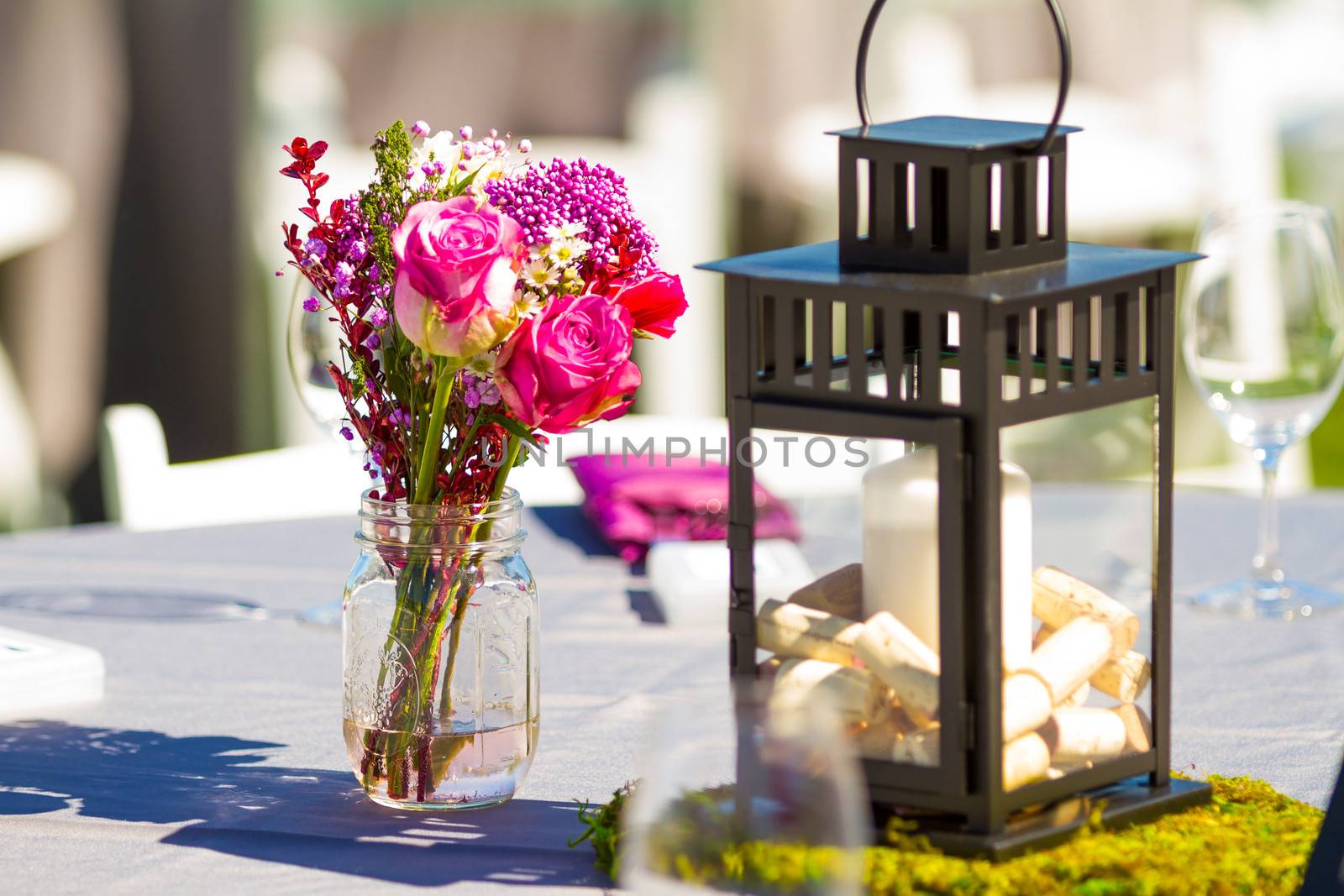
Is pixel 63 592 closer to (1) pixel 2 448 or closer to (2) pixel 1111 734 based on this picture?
(2) pixel 1111 734

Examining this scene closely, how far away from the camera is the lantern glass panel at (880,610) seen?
34.6 inches

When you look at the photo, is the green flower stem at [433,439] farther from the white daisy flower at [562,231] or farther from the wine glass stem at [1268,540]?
the wine glass stem at [1268,540]

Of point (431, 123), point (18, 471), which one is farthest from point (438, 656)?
point (431, 123)

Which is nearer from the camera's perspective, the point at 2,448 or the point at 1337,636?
the point at 1337,636

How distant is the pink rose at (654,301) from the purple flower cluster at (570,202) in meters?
0.02

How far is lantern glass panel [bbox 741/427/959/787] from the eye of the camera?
0.88m

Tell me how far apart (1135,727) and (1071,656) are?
7 cm

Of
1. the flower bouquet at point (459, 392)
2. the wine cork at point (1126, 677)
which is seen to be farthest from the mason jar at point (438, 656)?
the wine cork at point (1126, 677)

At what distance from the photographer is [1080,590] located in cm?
93

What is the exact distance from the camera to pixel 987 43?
5.06 metres

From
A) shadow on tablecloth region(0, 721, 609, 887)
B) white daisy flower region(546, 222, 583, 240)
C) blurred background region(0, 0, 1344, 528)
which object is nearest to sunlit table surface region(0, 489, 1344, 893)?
shadow on tablecloth region(0, 721, 609, 887)

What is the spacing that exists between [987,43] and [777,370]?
14.4ft

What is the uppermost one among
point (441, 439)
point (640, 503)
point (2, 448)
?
point (441, 439)

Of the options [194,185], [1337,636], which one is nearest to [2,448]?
[194,185]
